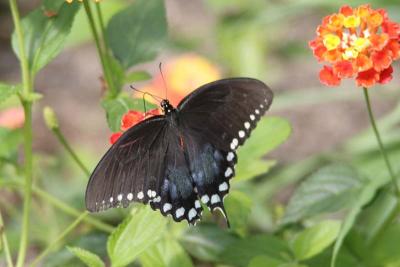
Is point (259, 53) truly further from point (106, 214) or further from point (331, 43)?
point (331, 43)

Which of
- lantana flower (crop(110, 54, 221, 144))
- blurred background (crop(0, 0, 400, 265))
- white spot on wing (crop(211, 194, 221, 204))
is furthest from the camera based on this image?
blurred background (crop(0, 0, 400, 265))

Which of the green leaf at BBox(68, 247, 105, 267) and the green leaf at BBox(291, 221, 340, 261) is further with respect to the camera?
the green leaf at BBox(291, 221, 340, 261)

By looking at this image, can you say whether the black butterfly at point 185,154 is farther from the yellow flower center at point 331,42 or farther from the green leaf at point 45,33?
the green leaf at point 45,33

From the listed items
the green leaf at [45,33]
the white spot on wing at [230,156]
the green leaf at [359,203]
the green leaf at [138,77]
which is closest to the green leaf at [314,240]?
the green leaf at [359,203]

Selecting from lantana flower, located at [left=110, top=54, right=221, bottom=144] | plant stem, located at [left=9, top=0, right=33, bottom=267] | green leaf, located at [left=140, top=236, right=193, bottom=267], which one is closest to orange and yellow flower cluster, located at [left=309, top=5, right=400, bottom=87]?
green leaf, located at [left=140, top=236, right=193, bottom=267]

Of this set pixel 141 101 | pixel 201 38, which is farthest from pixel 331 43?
pixel 201 38

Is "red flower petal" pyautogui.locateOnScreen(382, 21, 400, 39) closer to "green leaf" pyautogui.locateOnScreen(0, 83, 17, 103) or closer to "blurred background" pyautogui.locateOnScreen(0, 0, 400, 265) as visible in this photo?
"green leaf" pyautogui.locateOnScreen(0, 83, 17, 103)

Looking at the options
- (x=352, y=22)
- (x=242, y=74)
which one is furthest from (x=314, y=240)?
(x=242, y=74)

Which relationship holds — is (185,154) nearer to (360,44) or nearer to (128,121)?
(128,121)
